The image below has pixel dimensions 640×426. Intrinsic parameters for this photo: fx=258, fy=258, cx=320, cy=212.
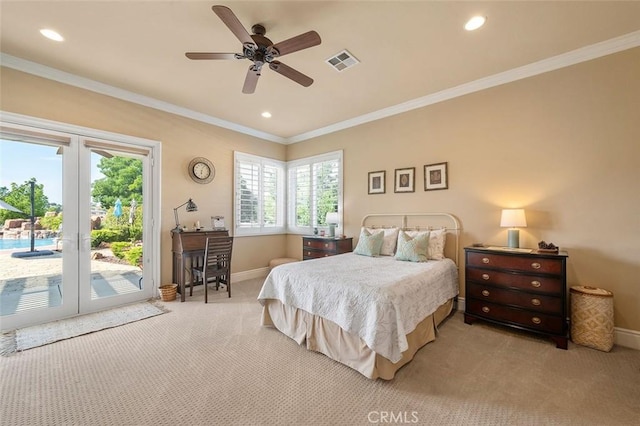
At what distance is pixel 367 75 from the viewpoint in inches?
132

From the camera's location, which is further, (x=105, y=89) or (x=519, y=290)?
(x=105, y=89)

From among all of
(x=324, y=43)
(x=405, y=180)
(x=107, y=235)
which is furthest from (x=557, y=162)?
(x=107, y=235)

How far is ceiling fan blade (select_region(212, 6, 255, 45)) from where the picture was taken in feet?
6.08

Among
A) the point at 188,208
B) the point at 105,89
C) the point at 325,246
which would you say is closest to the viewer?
the point at 105,89

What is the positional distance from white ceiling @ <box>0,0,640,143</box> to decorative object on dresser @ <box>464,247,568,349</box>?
2239 mm

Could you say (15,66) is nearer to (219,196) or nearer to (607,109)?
(219,196)

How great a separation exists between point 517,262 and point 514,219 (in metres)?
0.52

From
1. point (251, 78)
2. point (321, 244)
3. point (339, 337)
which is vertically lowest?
point (339, 337)

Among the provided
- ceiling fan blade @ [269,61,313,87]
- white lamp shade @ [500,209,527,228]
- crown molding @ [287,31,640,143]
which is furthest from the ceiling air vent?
white lamp shade @ [500,209,527,228]

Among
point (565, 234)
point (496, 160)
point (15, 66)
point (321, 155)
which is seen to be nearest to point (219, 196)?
point (321, 155)

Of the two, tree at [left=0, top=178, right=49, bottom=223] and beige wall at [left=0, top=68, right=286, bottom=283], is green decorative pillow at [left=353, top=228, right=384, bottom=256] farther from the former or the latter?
tree at [left=0, top=178, right=49, bottom=223]

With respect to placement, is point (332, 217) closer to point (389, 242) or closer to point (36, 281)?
point (389, 242)

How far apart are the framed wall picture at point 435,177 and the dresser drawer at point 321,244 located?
1.80 m

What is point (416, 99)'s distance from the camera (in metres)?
4.05
